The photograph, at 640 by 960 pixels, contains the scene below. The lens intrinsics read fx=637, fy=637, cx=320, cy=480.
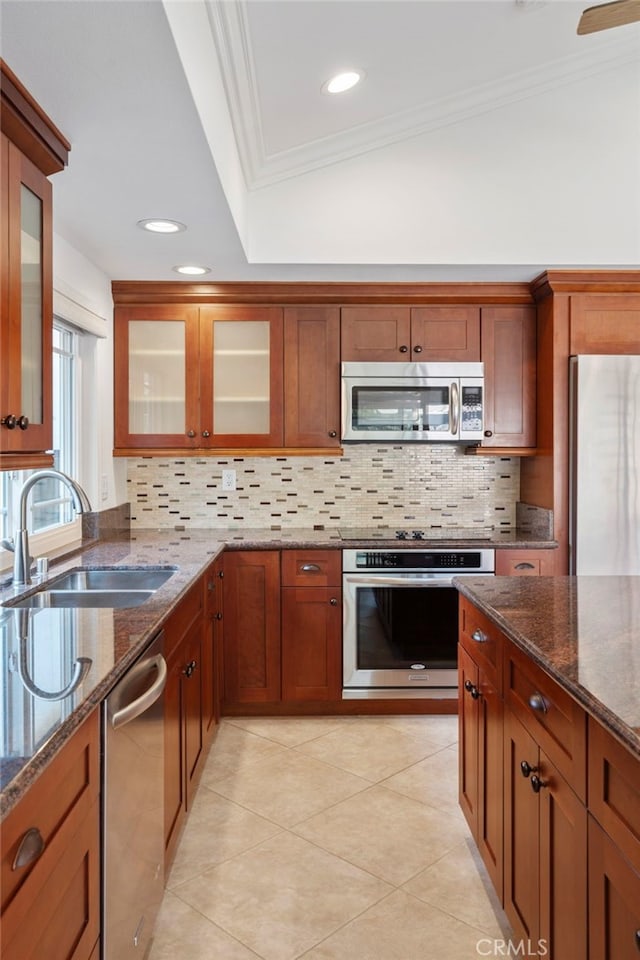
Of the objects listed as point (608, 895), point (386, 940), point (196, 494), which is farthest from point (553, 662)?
Answer: point (196, 494)

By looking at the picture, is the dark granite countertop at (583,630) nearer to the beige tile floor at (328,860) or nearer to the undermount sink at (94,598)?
the beige tile floor at (328,860)

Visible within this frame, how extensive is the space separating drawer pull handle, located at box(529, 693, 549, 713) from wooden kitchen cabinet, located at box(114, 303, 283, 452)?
2.38 metres

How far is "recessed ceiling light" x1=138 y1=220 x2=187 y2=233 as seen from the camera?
261cm

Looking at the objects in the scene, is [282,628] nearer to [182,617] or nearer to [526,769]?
[182,617]

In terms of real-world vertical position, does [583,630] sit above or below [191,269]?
below

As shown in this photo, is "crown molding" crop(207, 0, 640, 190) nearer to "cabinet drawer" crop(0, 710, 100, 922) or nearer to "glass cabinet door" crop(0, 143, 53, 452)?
"glass cabinet door" crop(0, 143, 53, 452)

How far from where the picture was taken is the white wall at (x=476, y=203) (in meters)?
3.14

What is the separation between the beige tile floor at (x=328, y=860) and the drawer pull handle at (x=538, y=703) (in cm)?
83

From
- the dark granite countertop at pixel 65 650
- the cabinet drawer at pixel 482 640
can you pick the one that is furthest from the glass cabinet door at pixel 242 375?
the cabinet drawer at pixel 482 640

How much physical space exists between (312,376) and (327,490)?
719mm

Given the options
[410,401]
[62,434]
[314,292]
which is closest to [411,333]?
[410,401]

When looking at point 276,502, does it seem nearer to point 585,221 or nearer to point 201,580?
point 201,580

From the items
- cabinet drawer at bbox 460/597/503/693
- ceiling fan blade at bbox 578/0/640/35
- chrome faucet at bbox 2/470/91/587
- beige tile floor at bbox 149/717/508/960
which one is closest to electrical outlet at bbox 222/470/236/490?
beige tile floor at bbox 149/717/508/960

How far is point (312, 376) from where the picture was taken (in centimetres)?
363
